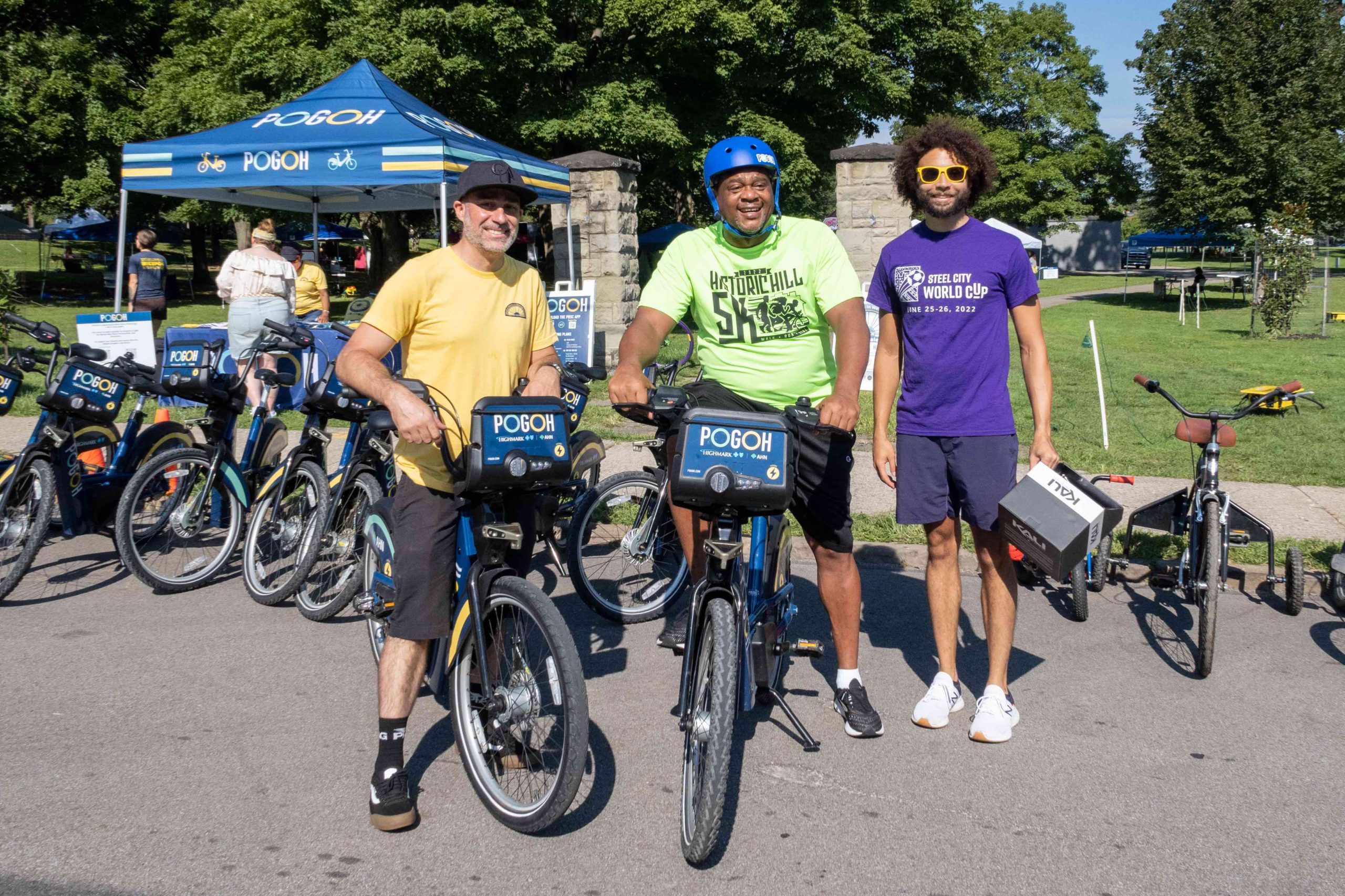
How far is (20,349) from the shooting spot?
6.07 m

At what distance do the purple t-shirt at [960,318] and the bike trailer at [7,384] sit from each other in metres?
4.61

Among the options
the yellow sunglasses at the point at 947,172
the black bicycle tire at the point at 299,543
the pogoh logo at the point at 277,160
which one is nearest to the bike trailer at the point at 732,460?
the yellow sunglasses at the point at 947,172

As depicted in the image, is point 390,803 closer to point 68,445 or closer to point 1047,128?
point 68,445

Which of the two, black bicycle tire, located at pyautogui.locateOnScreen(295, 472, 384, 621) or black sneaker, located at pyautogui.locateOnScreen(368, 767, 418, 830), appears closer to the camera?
black sneaker, located at pyautogui.locateOnScreen(368, 767, 418, 830)

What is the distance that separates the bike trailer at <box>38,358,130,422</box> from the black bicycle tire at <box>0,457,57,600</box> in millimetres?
357

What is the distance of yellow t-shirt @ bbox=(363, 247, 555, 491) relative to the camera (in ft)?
11.3

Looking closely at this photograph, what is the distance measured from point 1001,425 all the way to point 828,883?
179 centimetres

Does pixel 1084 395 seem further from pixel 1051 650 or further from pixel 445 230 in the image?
pixel 1051 650

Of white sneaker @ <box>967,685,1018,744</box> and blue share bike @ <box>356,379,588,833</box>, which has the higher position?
blue share bike @ <box>356,379,588,833</box>

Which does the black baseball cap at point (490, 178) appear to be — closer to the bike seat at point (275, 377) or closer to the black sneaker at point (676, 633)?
the black sneaker at point (676, 633)

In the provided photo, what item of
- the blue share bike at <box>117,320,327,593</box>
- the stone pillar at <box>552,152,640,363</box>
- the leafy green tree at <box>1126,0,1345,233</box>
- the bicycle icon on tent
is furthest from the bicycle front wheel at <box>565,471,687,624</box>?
the leafy green tree at <box>1126,0,1345,233</box>

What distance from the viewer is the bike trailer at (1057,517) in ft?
12.1

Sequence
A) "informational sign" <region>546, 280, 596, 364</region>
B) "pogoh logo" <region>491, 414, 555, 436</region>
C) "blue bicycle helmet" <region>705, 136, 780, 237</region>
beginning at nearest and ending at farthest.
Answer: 1. "pogoh logo" <region>491, 414, 555, 436</region>
2. "blue bicycle helmet" <region>705, 136, 780, 237</region>
3. "informational sign" <region>546, 280, 596, 364</region>

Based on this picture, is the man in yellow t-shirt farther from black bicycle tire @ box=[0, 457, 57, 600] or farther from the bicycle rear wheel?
black bicycle tire @ box=[0, 457, 57, 600]
